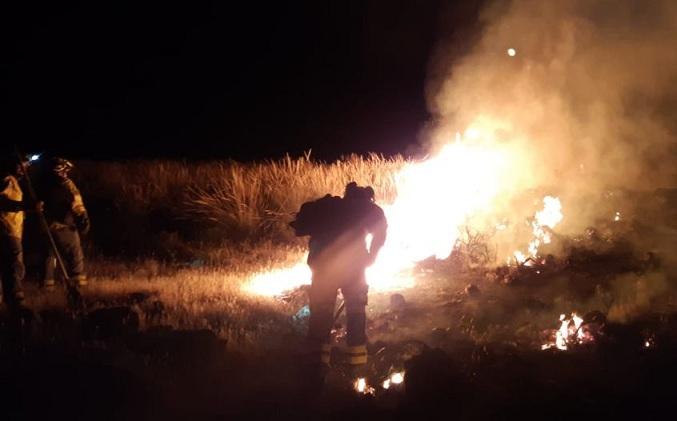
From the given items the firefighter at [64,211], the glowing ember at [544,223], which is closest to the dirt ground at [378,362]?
the firefighter at [64,211]

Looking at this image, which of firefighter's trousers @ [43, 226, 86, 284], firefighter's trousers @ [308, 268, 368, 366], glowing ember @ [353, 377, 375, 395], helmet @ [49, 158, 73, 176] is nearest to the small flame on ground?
glowing ember @ [353, 377, 375, 395]

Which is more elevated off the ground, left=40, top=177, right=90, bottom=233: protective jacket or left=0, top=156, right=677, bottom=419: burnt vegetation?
left=40, top=177, right=90, bottom=233: protective jacket

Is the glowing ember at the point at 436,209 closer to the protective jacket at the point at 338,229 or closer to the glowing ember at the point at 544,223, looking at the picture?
the glowing ember at the point at 544,223

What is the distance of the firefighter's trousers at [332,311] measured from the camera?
5.85m

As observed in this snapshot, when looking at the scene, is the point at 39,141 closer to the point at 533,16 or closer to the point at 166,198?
the point at 166,198

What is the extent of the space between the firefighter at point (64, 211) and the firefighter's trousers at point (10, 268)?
1053 millimetres

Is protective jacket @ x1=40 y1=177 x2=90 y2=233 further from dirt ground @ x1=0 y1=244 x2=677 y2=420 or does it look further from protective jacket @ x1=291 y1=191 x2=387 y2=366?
protective jacket @ x1=291 y1=191 x2=387 y2=366

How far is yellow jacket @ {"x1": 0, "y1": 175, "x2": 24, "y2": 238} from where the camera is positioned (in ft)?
22.2

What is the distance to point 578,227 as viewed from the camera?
9609 mm

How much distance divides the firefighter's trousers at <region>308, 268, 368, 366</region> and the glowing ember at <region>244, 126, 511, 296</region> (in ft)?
10.6

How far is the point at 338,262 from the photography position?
19.2ft

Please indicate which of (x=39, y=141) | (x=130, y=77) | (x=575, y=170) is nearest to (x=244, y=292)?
(x=575, y=170)

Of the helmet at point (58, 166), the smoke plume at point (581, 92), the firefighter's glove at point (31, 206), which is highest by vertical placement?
the smoke plume at point (581, 92)

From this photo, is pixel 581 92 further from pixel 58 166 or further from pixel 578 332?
pixel 58 166
